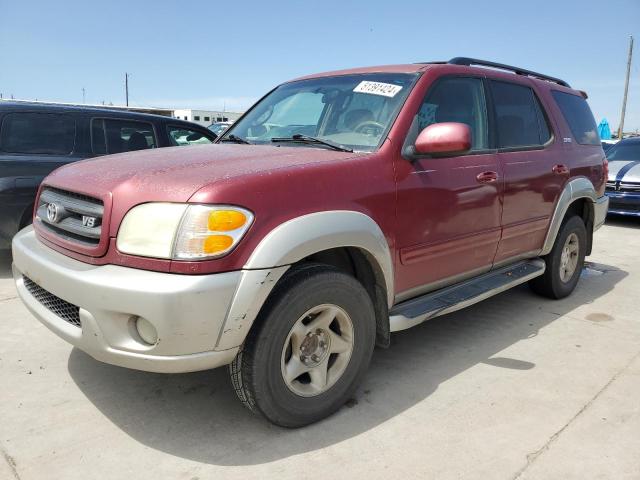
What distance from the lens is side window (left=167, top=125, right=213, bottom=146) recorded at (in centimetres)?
592

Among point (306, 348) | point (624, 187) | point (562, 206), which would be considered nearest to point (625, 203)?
point (624, 187)

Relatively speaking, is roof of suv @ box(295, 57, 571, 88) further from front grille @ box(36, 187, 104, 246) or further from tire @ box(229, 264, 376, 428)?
front grille @ box(36, 187, 104, 246)

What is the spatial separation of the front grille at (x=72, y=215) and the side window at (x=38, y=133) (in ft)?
8.39

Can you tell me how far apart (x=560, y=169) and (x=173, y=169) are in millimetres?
3156

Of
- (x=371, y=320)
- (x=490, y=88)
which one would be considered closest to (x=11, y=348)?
(x=371, y=320)

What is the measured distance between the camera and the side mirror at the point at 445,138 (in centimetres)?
265

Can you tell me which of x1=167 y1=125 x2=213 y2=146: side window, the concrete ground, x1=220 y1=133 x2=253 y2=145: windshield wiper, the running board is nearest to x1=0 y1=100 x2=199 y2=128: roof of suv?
Answer: x1=167 y1=125 x2=213 y2=146: side window

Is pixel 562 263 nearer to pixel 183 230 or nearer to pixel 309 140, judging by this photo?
pixel 309 140

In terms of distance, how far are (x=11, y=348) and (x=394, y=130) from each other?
110 inches

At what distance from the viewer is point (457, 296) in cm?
317

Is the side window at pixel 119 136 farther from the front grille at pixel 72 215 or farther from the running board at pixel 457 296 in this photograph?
the running board at pixel 457 296

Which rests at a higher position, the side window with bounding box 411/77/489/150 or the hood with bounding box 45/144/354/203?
the side window with bounding box 411/77/489/150

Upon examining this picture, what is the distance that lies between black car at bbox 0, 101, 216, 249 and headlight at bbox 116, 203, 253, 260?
10.8 ft

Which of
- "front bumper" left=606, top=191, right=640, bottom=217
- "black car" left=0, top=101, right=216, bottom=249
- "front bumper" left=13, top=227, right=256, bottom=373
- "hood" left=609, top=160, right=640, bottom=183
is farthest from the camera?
"hood" left=609, top=160, right=640, bottom=183
